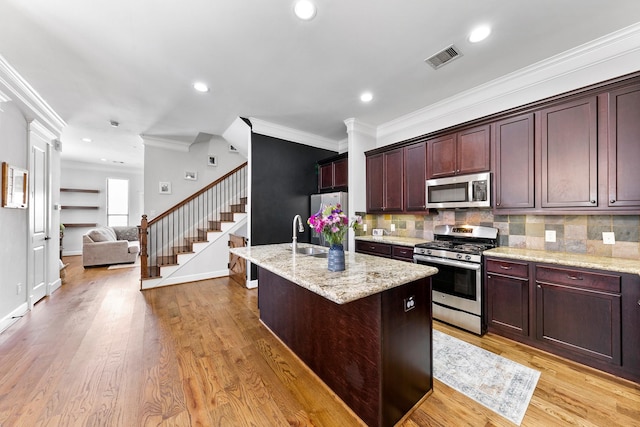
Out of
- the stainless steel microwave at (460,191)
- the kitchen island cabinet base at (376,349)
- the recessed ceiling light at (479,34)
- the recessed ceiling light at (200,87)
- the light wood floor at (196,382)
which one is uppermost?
the recessed ceiling light at (200,87)

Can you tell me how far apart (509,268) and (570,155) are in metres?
1.19

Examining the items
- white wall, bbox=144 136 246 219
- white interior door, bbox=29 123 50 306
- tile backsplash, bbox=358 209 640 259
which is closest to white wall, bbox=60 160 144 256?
white wall, bbox=144 136 246 219

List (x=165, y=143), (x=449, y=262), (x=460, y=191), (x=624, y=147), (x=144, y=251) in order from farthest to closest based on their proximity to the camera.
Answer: (x=165, y=143)
(x=144, y=251)
(x=460, y=191)
(x=449, y=262)
(x=624, y=147)

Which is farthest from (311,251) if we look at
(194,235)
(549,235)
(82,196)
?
(82,196)

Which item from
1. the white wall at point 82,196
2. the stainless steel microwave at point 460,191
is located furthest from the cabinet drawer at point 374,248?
the white wall at point 82,196

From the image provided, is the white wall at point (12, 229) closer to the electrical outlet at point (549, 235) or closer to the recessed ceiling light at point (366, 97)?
the recessed ceiling light at point (366, 97)

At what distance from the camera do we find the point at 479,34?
2154 millimetres

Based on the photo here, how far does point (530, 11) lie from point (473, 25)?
14.9 inches

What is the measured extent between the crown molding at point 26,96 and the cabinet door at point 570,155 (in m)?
5.47

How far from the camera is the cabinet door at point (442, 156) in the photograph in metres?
3.16

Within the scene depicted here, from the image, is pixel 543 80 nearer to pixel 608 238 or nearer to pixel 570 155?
pixel 570 155

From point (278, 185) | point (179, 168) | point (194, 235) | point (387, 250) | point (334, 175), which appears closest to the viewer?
point (387, 250)

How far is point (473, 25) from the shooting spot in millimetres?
2064

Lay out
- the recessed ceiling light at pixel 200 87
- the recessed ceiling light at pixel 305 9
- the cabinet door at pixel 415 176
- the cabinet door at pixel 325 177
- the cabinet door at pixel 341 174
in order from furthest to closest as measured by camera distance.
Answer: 1. the cabinet door at pixel 325 177
2. the cabinet door at pixel 341 174
3. the cabinet door at pixel 415 176
4. the recessed ceiling light at pixel 200 87
5. the recessed ceiling light at pixel 305 9
